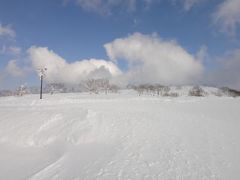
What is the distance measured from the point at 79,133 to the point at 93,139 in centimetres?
125

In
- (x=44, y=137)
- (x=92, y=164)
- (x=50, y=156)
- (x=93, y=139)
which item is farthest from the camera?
(x=44, y=137)

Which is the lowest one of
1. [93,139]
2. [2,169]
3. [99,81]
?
[2,169]

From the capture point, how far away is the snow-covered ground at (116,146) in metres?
12.4

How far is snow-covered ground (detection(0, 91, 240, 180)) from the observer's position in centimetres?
1245

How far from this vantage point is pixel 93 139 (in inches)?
698

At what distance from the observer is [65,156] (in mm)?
15281

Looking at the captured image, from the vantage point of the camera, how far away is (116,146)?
1608 centimetres

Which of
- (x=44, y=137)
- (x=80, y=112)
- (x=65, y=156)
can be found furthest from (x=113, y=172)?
(x=80, y=112)

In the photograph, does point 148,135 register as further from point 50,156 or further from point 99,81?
point 99,81

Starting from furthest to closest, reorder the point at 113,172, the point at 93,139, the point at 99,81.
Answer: the point at 99,81 → the point at 93,139 → the point at 113,172

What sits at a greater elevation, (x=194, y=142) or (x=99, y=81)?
(x=99, y=81)

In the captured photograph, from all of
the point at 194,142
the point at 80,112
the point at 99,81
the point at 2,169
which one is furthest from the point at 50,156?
the point at 99,81

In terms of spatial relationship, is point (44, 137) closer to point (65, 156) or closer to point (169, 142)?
point (65, 156)

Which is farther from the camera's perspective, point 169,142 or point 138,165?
point 169,142
